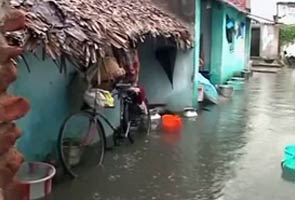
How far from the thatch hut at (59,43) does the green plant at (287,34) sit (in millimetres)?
19754

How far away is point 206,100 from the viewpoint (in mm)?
13359

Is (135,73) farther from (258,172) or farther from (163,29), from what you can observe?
(258,172)

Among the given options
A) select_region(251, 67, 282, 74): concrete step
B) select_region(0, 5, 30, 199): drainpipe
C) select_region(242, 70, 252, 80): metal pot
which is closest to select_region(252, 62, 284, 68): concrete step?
select_region(251, 67, 282, 74): concrete step

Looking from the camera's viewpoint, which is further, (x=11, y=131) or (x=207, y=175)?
(x=207, y=175)

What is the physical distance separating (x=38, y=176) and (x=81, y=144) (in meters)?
1.24

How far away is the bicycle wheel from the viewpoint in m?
6.76

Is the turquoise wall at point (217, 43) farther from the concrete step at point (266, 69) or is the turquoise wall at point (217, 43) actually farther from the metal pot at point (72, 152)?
the metal pot at point (72, 152)

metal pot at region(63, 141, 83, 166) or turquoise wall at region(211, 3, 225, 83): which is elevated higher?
turquoise wall at region(211, 3, 225, 83)

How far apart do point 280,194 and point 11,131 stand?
486 cm

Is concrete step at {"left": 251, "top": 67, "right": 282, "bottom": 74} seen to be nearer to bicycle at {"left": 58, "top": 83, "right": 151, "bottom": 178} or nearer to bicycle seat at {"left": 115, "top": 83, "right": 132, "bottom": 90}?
bicycle at {"left": 58, "top": 83, "right": 151, "bottom": 178}

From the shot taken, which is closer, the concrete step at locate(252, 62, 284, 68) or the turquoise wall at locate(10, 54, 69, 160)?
the turquoise wall at locate(10, 54, 69, 160)

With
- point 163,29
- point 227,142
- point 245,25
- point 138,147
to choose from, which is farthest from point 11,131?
point 245,25

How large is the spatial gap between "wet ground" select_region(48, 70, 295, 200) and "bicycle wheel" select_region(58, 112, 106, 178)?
7.7 inches

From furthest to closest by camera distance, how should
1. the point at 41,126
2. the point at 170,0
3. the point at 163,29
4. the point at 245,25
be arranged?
the point at 245,25 → the point at 170,0 → the point at 163,29 → the point at 41,126
